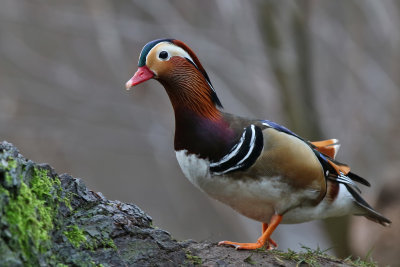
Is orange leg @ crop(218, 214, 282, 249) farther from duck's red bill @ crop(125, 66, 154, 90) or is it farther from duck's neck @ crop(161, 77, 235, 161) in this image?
duck's red bill @ crop(125, 66, 154, 90)

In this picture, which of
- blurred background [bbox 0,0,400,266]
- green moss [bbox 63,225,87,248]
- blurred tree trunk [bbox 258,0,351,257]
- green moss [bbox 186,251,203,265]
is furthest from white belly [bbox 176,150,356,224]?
blurred tree trunk [bbox 258,0,351,257]

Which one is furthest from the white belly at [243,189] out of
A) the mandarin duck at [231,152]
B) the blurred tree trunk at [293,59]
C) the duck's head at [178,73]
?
the blurred tree trunk at [293,59]

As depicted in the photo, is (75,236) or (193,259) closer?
(75,236)

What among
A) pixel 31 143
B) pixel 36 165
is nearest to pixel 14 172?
pixel 36 165

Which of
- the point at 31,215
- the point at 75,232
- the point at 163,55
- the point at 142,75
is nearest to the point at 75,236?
the point at 75,232

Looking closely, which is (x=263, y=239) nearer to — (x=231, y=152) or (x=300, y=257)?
(x=300, y=257)

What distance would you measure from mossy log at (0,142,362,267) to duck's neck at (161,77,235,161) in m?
0.48

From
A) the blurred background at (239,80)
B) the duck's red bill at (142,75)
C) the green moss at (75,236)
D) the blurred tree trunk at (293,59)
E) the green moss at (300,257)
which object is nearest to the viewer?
the green moss at (75,236)

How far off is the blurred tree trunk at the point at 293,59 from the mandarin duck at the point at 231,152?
389 centimetres

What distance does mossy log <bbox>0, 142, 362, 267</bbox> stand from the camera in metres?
1.67

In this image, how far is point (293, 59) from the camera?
703 centimetres

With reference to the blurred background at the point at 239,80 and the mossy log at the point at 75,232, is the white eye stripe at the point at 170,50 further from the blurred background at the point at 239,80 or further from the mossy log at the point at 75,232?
the blurred background at the point at 239,80

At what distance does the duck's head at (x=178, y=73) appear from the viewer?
267 cm

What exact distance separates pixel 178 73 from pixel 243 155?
477mm
